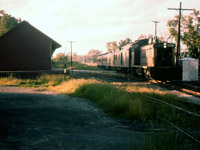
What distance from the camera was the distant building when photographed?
2584cm

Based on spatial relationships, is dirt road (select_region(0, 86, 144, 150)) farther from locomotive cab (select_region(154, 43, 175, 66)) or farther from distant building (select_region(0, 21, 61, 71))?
distant building (select_region(0, 21, 61, 71))

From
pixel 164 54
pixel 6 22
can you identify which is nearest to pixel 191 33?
pixel 164 54

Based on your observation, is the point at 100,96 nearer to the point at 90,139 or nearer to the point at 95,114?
the point at 95,114

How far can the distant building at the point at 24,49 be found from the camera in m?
25.8

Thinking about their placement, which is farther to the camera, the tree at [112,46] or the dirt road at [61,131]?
the tree at [112,46]

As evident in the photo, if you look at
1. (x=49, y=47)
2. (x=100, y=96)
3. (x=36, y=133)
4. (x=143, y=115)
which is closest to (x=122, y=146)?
(x=36, y=133)

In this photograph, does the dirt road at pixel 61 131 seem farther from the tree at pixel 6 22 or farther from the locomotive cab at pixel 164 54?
the tree at pixel 6 22

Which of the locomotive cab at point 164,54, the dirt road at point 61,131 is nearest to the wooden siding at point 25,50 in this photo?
the locomotive cab at point 164,54

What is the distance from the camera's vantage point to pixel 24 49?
26000 millimetres

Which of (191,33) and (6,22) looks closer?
(191,33)

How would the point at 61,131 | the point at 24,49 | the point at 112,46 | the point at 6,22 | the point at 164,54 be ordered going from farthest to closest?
the point at 112,46
the point at 6,22
the point at 24,49
the point at 164,54
the point at 61,131

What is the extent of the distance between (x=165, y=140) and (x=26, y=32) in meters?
25.0

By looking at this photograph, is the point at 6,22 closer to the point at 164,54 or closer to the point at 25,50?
the point at 25,50

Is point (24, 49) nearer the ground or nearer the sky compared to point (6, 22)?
nearer the ground
